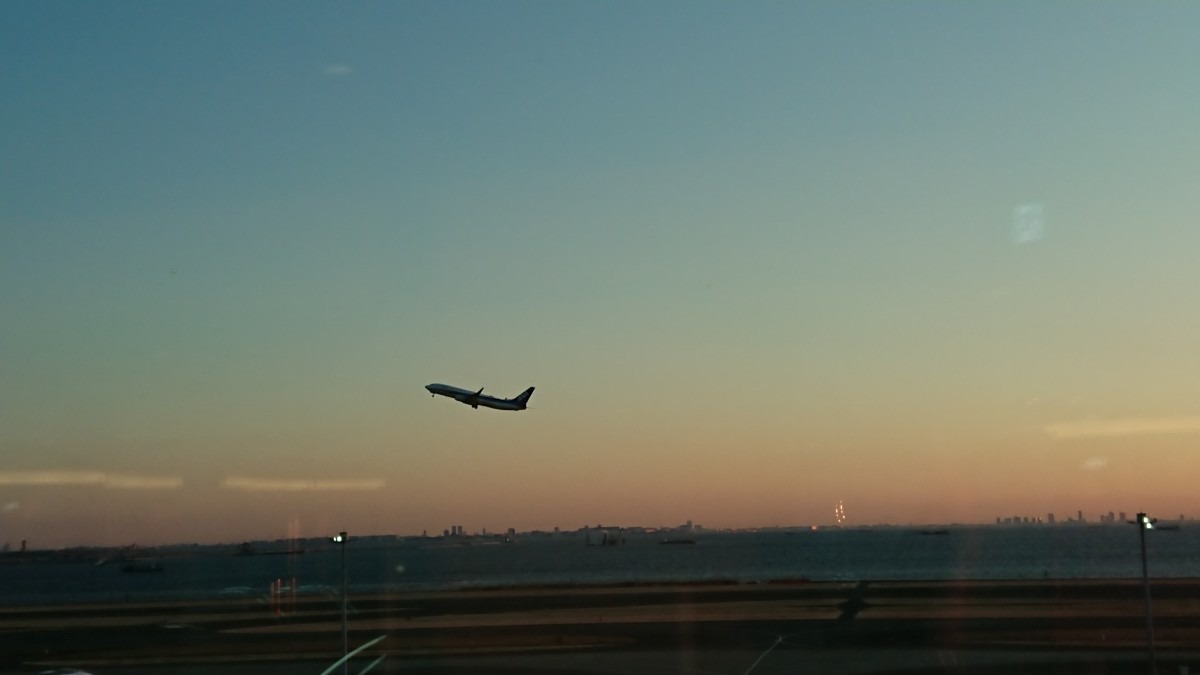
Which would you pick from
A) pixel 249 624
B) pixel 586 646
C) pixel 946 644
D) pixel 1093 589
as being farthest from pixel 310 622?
pixel 1093 589

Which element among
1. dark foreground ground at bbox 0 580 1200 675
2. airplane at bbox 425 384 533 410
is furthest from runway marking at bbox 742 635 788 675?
airplane at bbox 425 384 533 410

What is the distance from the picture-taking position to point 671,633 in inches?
2970

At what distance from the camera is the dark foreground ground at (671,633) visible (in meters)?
60.8

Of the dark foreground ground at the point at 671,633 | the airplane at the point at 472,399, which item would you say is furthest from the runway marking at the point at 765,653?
the airplane at the point at 472,399

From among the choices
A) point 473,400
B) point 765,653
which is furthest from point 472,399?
point 765,653

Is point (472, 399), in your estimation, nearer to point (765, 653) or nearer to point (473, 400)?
point (473, 400)

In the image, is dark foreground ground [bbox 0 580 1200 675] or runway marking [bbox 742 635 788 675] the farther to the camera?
dark foreground ground [bbox 0 580 1200 675]

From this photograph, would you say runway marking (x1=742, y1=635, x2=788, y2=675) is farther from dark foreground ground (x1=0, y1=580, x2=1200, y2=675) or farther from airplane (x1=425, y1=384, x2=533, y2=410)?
airplane (x1=425, y1=384, x2=533, y2=410)

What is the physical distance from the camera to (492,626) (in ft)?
A: 276

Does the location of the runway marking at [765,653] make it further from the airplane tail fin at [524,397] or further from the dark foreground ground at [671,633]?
the airplane tail fin at [524,397]

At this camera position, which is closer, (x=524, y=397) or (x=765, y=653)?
(x=765, y=653)

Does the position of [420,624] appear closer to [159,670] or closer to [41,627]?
[159,670]

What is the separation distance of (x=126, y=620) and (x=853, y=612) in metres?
66.8

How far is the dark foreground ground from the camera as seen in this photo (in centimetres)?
6078
